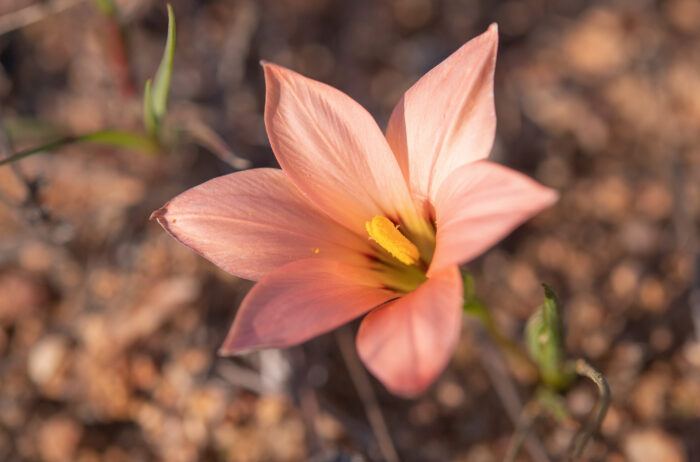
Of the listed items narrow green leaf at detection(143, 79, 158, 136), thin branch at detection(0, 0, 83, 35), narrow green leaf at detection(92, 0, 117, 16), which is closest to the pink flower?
narrow green leaf at detection(143, 79, 158, 136)

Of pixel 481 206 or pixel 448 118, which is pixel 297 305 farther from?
pixel 448 118

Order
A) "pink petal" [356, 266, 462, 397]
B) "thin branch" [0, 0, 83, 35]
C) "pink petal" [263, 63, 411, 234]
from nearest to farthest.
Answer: "pink petal" [356, 266, 462, 397]
"pink petal" [263, 63, 411, 234]
"thin branch" [0, 0, 83, 35]

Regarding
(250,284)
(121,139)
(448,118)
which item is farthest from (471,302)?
(121,139)

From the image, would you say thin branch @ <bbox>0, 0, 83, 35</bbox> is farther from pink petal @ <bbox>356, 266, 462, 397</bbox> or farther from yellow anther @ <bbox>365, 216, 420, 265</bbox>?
pink petal @ <bbox>356, 266, 462, 397</bbox>

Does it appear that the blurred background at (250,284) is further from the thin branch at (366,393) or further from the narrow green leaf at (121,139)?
the narrow green leaf at (121,139)

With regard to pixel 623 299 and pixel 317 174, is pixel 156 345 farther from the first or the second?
pixel 623 299
